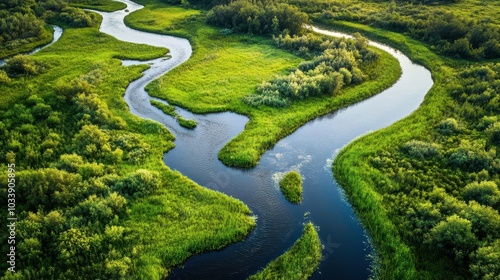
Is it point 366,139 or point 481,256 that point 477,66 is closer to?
point 366,139

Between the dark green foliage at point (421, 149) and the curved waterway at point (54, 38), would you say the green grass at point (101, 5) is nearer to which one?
the curved waterway at point (54, 38)

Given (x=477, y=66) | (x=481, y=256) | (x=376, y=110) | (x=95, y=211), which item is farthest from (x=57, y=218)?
(x=477, y=66)

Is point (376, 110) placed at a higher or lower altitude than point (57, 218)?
higher

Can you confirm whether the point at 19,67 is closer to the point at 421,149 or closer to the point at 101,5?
the point at 101,5

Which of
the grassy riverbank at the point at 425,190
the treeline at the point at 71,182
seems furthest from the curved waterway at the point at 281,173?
the treeline at the point at 71,182

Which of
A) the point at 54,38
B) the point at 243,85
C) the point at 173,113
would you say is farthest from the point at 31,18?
the point at 243,85
